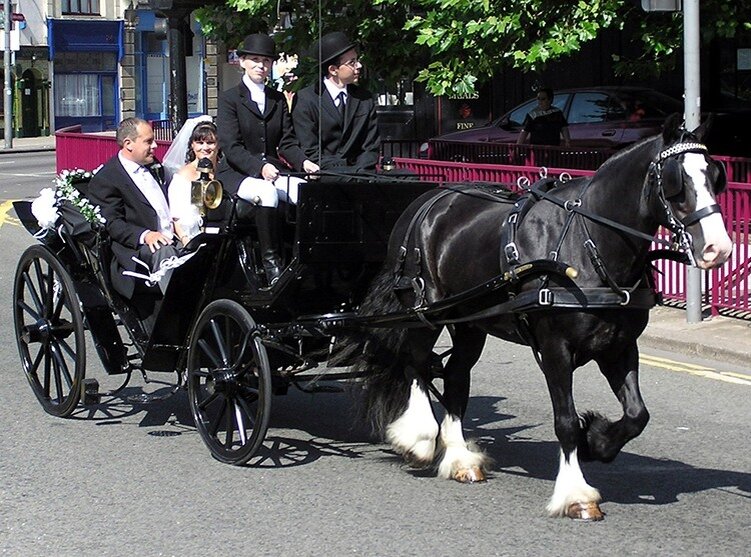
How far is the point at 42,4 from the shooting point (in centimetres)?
5047

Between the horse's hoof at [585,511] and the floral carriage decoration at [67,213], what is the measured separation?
11.8 ft

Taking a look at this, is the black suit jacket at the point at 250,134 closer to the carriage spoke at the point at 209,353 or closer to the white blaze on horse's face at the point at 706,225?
the carriage spoke at the point at 209,353

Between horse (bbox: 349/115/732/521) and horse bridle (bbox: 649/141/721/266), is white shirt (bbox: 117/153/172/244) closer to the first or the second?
horse (bbox: 349/115/732/521)

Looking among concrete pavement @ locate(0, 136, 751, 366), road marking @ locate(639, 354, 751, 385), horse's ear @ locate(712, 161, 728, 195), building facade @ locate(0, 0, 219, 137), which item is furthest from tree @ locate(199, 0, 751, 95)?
building facade @ locate(0, 0, 219, 137)

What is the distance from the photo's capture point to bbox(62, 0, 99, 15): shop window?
51031 mm

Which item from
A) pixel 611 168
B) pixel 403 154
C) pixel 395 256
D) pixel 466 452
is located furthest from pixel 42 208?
pixel 403 154

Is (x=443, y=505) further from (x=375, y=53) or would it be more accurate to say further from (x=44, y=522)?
(x=375, y=53)

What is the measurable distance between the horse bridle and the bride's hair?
3.40m

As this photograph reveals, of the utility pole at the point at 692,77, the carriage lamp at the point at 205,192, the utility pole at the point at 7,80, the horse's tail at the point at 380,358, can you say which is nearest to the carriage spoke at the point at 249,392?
the horse's tail at the point at 380,358

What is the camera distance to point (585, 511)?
6.24 m

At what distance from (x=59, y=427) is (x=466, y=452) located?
9.04ft

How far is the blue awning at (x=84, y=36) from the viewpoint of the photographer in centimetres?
5028

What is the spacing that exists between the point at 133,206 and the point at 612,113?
1387 cm

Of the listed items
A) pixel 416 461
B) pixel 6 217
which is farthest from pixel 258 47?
pixel 6 217
